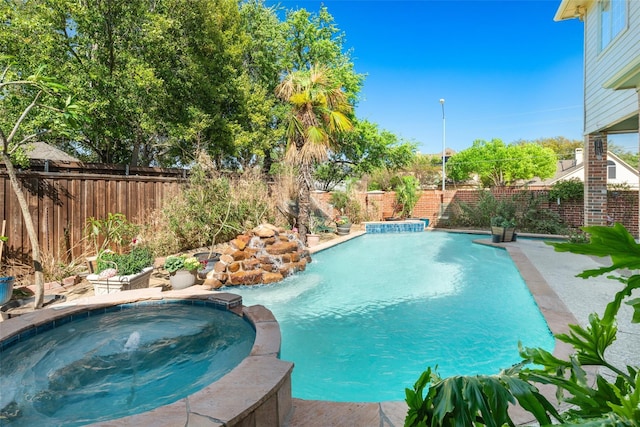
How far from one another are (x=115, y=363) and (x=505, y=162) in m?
38.8

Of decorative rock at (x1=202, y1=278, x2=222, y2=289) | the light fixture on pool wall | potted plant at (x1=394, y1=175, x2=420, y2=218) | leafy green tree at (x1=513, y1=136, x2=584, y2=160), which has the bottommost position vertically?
decorative rock at (x1=202, y1=278, x2=222, y2=289)

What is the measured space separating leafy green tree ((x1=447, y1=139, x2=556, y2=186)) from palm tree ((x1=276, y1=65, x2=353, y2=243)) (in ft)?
99.2

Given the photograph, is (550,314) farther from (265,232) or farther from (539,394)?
(265,232)

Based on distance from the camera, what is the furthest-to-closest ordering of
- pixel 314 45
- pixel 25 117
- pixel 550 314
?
1. pixel 314 45
2. pixel 25 117
3. pixel 550 314

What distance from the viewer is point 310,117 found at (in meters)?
9.32

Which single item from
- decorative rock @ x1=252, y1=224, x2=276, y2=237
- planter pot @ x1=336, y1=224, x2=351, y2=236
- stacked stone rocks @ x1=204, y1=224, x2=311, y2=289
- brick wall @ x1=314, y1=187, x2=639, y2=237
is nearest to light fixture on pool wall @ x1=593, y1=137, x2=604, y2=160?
brick wall @ x1=314, y1=187, x2=639, y2=237

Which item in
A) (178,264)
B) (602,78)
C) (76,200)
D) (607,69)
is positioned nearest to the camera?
(178,264)

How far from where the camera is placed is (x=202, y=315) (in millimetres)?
4258

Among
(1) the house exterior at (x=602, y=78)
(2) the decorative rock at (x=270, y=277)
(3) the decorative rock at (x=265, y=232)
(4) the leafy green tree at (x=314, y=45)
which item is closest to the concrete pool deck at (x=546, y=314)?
(2) the decorative rock at (x=270, y=277)

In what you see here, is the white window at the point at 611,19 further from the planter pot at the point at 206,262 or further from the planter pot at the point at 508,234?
Result: the planter pot at the point at 206,262

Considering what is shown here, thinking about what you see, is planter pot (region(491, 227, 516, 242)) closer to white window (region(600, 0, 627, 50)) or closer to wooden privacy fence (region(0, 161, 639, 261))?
wooden privacy fence (region(0, 161, 639, 261))

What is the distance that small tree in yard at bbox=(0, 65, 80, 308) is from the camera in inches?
161

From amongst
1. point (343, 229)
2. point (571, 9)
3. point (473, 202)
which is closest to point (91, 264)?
point (343, 229)

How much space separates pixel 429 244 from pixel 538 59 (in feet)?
40.5
